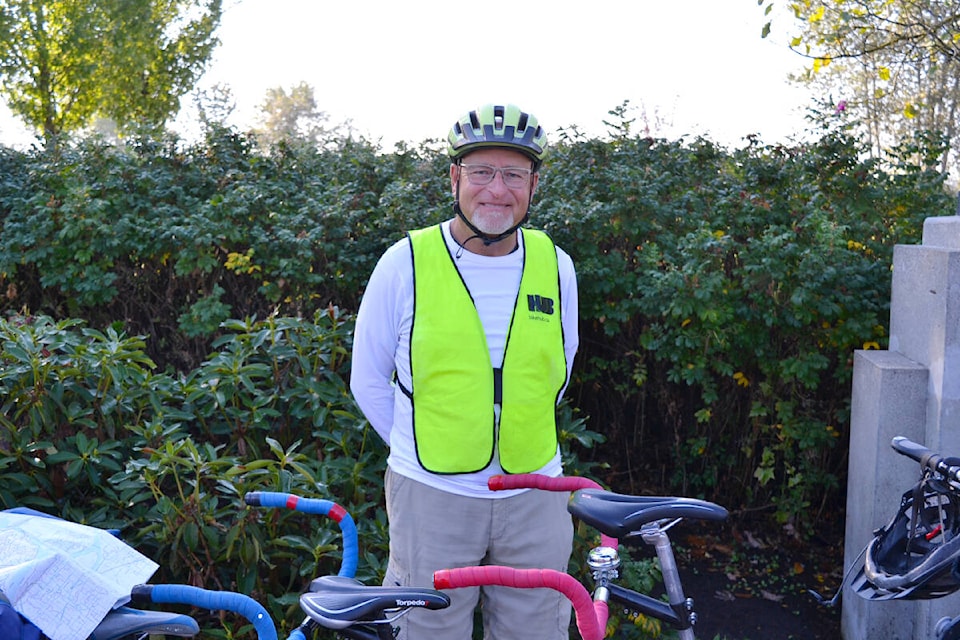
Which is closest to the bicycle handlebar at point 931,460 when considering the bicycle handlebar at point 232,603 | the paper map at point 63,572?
the bicycle handlebar at point 232,603

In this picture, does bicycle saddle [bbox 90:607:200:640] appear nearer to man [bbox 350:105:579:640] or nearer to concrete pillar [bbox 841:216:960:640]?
man [bbox 350:105:579:640]

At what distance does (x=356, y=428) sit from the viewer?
13.0ft

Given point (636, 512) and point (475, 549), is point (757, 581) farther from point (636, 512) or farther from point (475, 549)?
point (636, 512)

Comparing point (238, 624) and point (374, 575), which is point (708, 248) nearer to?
point (374, 575)

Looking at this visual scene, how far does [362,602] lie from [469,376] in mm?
927

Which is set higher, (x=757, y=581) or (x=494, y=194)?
(x=494, y=194)

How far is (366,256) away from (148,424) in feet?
6.29

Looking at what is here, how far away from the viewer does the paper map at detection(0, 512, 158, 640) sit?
6.94 feet

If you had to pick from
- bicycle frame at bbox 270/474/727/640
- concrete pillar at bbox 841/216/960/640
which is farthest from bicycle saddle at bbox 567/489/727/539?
concrete pillar at bbox 841/216/960/640

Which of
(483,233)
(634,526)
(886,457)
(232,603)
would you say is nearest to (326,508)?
(232,603)

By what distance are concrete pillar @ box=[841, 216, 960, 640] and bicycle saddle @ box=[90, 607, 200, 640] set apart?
3.10 m

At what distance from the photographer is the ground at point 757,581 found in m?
4.79

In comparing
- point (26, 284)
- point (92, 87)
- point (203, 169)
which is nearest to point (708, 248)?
point (203, 169)

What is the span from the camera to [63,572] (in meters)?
2.20
